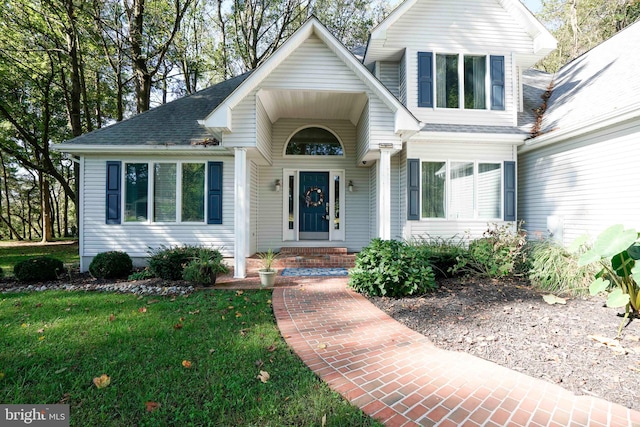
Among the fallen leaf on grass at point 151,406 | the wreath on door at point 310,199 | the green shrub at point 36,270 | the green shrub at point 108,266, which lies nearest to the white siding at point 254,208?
the wreath on door at point 310,199

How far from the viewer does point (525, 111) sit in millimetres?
8414

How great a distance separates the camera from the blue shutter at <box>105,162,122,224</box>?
742 cm

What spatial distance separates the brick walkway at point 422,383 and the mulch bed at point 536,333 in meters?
0.20

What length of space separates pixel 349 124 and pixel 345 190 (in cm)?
204

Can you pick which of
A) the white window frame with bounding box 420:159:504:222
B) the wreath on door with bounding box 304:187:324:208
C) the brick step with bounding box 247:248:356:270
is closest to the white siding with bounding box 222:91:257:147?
the wreath on door with bounding box 304:187:324:208

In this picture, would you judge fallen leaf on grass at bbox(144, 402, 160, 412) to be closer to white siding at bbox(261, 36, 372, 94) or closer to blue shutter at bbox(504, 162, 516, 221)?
white siding at bbox(261, 36, 372, 94)

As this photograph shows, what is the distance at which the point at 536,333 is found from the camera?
3367mm

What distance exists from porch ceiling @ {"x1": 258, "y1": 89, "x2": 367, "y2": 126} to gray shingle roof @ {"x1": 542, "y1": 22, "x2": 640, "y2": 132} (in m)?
4.80

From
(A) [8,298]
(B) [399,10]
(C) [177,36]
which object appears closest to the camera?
(A) [8,298]

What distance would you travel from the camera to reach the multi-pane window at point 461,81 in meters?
7.75

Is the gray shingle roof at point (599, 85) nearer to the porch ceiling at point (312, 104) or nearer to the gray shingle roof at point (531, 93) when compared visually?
the gray shingle roof at point (531, 93)

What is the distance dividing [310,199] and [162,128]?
182 inches

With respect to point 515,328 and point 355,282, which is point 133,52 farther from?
point 515,328

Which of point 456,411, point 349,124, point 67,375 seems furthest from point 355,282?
point 349,124
